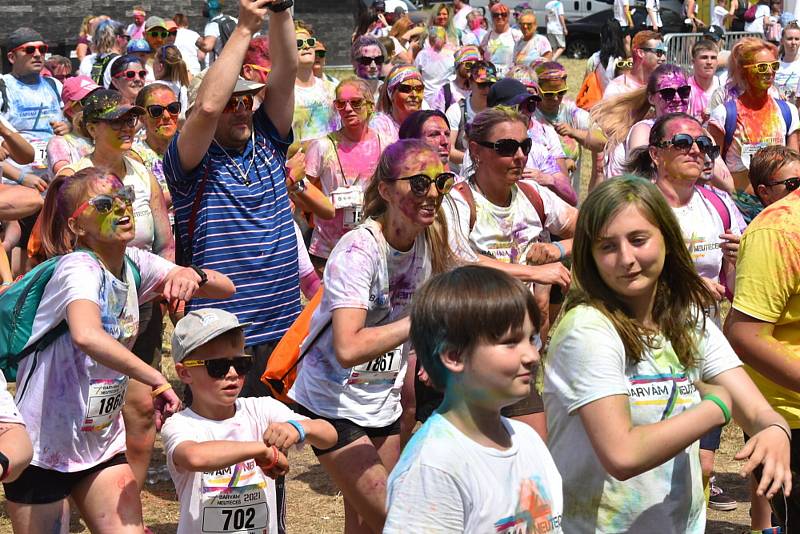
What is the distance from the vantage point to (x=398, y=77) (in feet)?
28.3

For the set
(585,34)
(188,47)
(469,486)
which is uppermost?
(469,486)

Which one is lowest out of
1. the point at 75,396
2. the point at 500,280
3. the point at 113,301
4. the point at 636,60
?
the point at 636,60

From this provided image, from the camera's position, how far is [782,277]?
13.0ft

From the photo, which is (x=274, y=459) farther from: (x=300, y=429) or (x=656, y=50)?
(x=656, y=50)

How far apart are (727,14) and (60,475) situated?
78.0 feet

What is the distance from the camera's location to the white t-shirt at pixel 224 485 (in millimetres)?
4070

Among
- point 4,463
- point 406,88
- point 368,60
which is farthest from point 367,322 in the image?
point 368,60

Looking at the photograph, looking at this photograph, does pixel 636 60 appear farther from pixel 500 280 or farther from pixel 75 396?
pixel 500 280

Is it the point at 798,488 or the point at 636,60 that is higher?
the point at 798,488

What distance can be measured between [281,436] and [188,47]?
1374 centimetres

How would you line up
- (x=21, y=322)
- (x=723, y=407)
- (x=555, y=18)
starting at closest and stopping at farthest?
(x=723, y=407) < (x=21, y=322) < (x=555, y=18)

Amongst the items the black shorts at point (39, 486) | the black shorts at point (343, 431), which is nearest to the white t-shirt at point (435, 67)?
Result: the black shorts at point (343, 431)

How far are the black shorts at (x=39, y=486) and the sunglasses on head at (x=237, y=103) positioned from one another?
1.48 meters

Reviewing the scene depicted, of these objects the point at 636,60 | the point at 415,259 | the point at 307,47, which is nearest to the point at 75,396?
the point at 415,259
